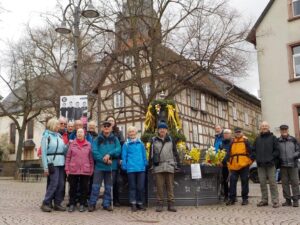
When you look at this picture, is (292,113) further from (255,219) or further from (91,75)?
(255,219)

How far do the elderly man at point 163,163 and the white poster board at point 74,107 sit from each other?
3.70m

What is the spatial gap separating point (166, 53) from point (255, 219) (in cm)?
1389

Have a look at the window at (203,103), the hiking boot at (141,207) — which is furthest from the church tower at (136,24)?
the window at (203,103)

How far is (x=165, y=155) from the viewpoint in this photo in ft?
33.0

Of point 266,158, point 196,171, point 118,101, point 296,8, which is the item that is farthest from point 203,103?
point 196,171

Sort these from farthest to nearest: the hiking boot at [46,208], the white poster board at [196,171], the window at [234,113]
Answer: the window at [234,113], the white poster board at [196,171], the hiking boot at [46,208]

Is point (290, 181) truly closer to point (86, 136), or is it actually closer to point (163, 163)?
point (163, 163)

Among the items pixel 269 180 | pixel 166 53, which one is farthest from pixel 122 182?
pixel 166 53

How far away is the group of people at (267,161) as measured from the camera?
1070 cm

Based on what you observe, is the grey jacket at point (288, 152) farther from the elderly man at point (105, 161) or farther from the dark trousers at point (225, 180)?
the elderly man at point (105, 161)

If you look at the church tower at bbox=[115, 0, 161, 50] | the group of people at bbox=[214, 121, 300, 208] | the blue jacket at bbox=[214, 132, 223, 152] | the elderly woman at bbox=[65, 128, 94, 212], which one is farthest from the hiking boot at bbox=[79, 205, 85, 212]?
the church tower at bbox=[115, 0, 161, 50]

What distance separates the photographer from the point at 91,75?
24.4m

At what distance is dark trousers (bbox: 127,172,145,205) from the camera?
10070mm

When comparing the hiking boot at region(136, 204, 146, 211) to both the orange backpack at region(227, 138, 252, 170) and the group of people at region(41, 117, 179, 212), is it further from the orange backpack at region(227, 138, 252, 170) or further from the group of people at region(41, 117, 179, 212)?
the orange backpack at region(227, 138, 252, 170)
